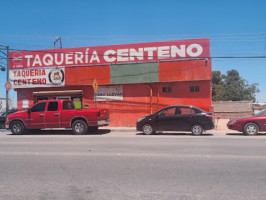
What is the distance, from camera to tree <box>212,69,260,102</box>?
4901 centimetres

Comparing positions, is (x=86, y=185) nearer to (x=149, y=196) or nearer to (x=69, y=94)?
(x=149, y=196)

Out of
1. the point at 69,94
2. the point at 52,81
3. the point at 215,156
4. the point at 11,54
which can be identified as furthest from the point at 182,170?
the point at 11,54

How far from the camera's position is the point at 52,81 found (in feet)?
55.6

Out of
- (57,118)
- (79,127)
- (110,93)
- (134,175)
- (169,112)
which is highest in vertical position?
(110,93)

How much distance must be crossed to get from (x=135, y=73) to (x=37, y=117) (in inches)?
278

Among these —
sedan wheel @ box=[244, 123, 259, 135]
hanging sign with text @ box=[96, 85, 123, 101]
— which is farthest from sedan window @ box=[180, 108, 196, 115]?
hanging sign with text @ box=[96, 85, 123, 101]

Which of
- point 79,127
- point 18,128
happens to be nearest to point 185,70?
point 79,127

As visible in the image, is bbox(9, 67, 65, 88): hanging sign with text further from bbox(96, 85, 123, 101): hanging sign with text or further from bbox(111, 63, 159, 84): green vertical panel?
bbox(111, 63, 159, 84): green vertical panel

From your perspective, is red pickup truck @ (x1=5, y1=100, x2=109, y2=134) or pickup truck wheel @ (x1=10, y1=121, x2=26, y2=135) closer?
red pickup truck @ (x1=5, y1=100, x2=109, y2=134)

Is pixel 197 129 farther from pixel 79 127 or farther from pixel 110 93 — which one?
pixel 110 93

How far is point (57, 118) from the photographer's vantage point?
40.3 ft

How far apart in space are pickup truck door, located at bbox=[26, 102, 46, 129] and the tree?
41040 mm

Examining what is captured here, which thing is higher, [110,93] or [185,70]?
[185,70]

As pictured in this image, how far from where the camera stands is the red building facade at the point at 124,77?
1554 centimetres
